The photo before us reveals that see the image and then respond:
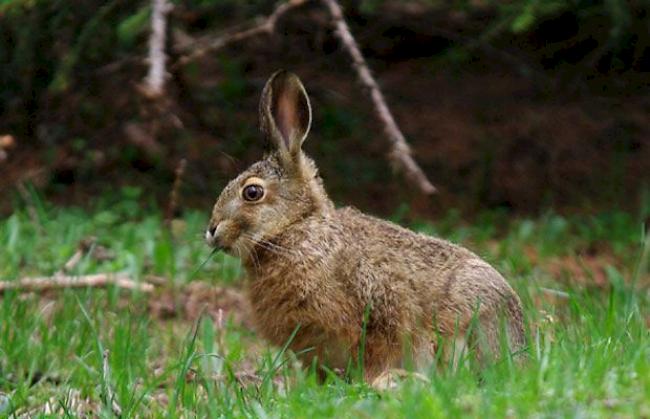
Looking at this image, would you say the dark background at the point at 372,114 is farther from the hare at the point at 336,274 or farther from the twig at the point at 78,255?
the hare at the point at 336,274

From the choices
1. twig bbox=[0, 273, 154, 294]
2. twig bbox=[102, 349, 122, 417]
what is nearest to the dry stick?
twig bbox=[102, 349, 122, 417]

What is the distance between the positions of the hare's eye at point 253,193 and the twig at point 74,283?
153 cm

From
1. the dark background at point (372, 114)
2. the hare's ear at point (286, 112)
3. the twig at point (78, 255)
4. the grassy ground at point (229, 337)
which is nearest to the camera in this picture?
the grassy ground at point (229, 337)

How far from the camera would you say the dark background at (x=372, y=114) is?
360 inches

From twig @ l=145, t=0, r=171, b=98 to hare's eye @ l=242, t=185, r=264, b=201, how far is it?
52cm

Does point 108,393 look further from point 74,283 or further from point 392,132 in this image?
point 74,283

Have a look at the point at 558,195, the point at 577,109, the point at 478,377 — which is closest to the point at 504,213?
the point at 558,195

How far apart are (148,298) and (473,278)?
239 cm

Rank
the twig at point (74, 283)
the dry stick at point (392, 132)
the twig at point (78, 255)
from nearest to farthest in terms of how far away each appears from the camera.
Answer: the dry stick at point (392, 132)
the twig at point (74, 283)
the twig at point (78, 255)

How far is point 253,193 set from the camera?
5066 millimetres

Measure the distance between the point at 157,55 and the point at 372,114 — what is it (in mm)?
Answer: 4873

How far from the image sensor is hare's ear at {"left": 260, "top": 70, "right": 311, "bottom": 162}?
17.0 feet

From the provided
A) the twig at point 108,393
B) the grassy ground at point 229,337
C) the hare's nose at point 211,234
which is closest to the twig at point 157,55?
the hare's nose at point 211,234

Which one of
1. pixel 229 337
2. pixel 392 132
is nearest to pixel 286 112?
pixel 392 132
